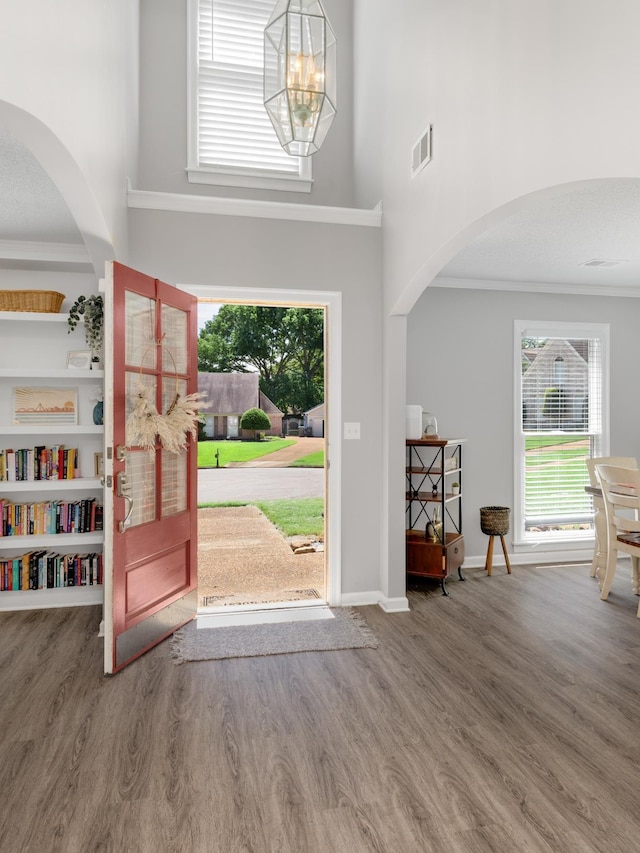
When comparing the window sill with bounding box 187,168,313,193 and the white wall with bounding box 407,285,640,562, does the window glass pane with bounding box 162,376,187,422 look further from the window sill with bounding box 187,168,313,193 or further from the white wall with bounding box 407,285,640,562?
the white wall with bounding box 407,285,640,562

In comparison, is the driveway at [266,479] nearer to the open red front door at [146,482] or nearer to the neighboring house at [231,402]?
the neighboring house at [231,402]

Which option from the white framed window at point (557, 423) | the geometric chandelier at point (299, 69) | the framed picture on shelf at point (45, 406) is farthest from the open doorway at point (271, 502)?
the white framed window at point (557, 423)

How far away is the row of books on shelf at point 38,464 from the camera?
13.3ft

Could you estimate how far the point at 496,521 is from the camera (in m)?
4.84

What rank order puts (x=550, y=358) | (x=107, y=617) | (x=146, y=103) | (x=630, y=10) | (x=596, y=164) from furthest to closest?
(x=550, y=358), (x=146, y=103), (x=107, y=617), (x=596, y=164), (x=630, y=10)

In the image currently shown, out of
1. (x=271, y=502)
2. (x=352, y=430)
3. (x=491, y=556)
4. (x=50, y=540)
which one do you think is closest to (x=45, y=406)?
(x=50, y=540)

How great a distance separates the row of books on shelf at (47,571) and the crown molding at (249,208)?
2.50 meters

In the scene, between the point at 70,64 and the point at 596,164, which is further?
the point at 70,64

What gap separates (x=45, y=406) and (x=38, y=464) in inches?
17.8

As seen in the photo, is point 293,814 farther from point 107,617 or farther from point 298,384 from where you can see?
point 298,384

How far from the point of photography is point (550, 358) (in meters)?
5.52

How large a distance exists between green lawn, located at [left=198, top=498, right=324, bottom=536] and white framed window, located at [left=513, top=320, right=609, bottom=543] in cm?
259

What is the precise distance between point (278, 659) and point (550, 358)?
3.92 meters

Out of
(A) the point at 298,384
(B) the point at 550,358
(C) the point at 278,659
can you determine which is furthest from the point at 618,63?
(A) the point at 298,384
